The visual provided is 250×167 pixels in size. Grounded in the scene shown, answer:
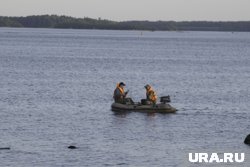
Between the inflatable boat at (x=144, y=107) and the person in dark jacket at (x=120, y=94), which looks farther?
the inflatable boat at (x=144, y=107)

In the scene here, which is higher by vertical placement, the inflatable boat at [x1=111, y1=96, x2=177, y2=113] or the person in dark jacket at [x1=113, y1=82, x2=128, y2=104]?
the person in dark jacket at [x1=113, y1=82, x2=128, y2=104]

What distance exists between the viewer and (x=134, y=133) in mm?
48188

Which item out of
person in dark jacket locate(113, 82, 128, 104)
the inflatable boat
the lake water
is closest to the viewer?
the lake water

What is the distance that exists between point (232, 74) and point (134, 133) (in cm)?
5434

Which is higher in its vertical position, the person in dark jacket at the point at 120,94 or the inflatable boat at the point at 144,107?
the person in dark jacket at the point at 120,94

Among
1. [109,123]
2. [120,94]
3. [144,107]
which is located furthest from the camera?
[120,94]

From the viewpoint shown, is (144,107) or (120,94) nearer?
(144,107)

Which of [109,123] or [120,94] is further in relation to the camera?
[120,94]

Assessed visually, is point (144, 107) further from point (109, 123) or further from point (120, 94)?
point (109, 123)

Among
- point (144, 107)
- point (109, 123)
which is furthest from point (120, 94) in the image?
point (109, 123)

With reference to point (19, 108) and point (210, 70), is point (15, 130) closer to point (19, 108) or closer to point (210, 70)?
point (19, 108)

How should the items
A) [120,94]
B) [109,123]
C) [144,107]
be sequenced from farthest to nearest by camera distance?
[120,94], [144,107], [109,123]

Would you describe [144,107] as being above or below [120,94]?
below

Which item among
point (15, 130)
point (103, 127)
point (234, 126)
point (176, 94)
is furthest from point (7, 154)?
point (176, 94)
